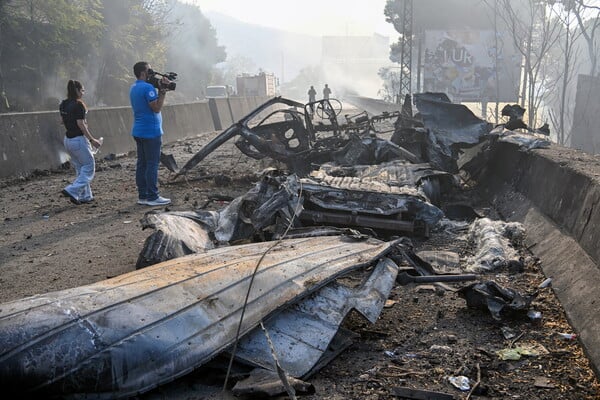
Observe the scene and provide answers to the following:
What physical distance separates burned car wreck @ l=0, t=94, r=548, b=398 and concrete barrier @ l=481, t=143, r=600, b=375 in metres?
0.56

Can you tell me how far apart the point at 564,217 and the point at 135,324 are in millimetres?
4095

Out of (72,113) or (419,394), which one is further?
(72,113)

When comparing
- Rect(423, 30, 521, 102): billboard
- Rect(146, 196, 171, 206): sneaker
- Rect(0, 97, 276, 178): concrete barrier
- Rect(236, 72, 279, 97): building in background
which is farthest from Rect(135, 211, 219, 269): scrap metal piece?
Rect(236, 72, 279, 97): building in background

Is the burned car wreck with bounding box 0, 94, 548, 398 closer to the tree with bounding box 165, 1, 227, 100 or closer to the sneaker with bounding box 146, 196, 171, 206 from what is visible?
the sneaker with bounding box 146, 196, 171, 206

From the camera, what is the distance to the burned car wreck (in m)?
2.45

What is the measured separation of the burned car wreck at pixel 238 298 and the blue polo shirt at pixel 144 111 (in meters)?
2.53

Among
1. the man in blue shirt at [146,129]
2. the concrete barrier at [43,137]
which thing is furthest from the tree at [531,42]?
the man in blue shirt at [146,129]

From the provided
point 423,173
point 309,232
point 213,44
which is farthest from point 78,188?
point 213,44

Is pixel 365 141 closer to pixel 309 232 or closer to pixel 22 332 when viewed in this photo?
pixel 309 232

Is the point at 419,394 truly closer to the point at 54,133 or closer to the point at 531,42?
the point at 54,133

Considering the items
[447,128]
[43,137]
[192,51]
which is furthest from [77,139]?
[192,51]

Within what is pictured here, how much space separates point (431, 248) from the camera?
5715 millimetres

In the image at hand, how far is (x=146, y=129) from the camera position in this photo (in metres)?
7.39

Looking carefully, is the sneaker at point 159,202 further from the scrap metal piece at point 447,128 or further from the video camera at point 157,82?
the scrap metal piece at point 447,128
